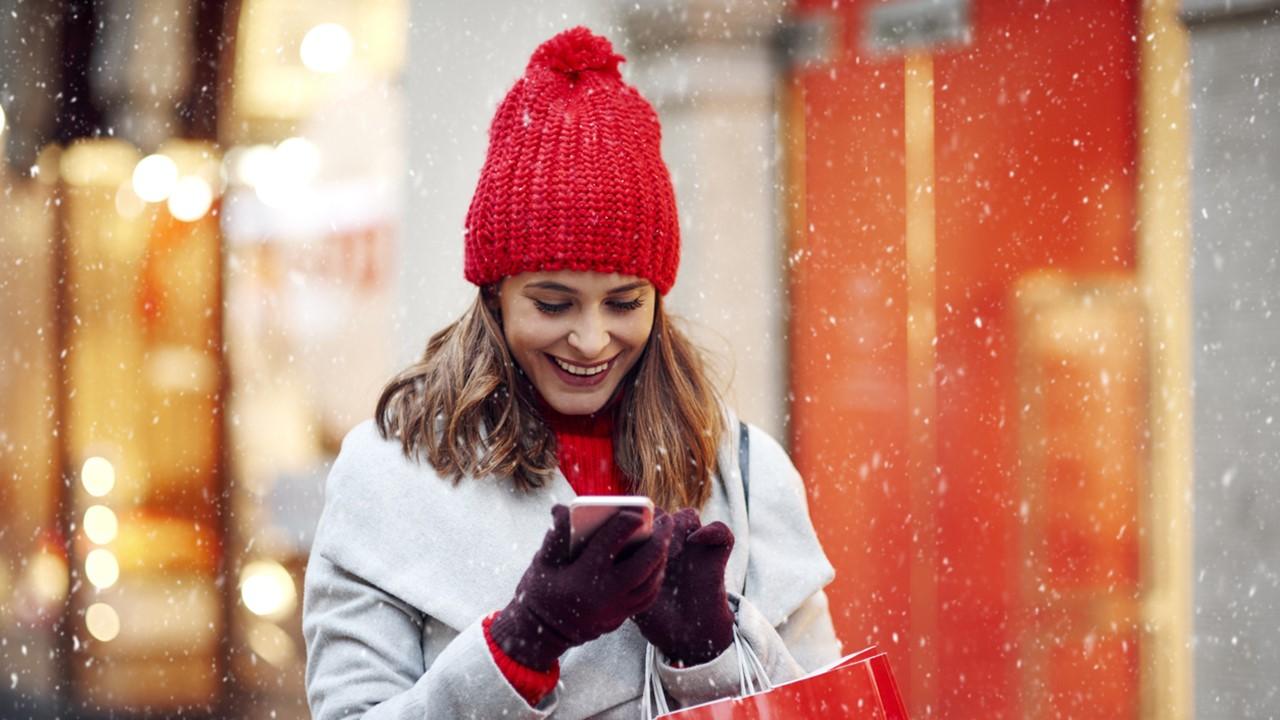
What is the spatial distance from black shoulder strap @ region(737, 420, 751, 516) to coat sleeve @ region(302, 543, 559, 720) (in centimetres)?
60

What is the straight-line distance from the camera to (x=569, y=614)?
1.83 metres

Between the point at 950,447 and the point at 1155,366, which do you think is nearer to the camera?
the point at 1155,366

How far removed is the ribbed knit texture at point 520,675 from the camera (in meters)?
1.93

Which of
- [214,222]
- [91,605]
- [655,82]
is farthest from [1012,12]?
[91,605]

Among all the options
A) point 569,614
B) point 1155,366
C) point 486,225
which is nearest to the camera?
point 569,614

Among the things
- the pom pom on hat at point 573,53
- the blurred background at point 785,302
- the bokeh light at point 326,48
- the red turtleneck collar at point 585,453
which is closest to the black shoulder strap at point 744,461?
the red turtleneck collar at point 585,453

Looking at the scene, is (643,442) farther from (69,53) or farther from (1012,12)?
(69,53)

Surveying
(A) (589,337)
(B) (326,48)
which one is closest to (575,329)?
(A) (589,337)

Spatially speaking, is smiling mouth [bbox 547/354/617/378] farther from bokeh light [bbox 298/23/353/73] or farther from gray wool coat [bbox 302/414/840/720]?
bokeh light [bbox 298/23/353/73]

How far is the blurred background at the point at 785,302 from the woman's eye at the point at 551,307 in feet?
5.38

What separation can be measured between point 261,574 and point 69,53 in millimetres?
2677

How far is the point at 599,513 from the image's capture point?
1.77 metres

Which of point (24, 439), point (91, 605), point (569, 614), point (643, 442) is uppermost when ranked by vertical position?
point (643, 442)

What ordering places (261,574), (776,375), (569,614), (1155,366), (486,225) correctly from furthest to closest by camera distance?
(261,574)
(776,375)
(1155,366)
(486,225)
(569,614)
